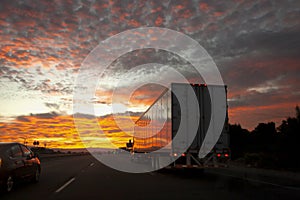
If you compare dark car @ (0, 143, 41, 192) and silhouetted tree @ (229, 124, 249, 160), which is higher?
silhouetted tree @ (229, 124, 249, 160)

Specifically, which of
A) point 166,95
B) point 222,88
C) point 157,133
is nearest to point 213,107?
point 222,88

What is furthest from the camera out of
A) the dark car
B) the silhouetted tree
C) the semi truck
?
the silhouetted tree

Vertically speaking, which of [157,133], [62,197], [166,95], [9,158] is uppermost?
[166,95]

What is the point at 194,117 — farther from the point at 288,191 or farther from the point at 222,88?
the point at 288,191

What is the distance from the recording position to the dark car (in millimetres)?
9906

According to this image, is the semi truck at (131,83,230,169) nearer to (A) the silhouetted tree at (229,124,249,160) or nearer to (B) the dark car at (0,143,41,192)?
(B) the dark car at (0,143,41,192)

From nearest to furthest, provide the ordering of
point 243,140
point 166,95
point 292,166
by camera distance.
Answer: point 166,95 → point 292,166 → point 243,140

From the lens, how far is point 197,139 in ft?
49.0

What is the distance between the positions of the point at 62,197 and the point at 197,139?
7318mm

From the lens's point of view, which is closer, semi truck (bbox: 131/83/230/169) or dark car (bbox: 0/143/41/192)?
dark car (bbox: 0/143/41/192)

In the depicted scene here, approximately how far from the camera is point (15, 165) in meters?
10.7

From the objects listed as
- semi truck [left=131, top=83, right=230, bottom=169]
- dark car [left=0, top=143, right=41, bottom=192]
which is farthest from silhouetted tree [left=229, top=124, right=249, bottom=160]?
dark car [left=0, top=143, right=41, bottom=192]

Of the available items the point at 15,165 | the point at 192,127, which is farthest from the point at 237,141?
the point at 15,165

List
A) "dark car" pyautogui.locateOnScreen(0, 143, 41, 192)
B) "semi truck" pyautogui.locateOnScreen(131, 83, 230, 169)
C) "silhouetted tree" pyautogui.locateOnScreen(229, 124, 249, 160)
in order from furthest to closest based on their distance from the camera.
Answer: "silhouetted tree" pyautogui.locateOnScreen(229, 124, 249, 160)
"semi truck" pyautogui.locateOnScreen(131, 83, 230, 169)
"dark car" pyautogui.locateOnScreen(0, 143, 41, 192)
